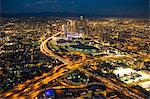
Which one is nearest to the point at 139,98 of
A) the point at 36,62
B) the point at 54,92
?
the point at 54,92

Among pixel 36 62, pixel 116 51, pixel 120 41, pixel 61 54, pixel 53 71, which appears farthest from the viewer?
pixel 120 41

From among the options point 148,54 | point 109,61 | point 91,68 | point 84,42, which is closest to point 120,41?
point 84,42

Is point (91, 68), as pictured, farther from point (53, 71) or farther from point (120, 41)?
point (120, 41)

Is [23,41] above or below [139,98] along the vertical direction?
above

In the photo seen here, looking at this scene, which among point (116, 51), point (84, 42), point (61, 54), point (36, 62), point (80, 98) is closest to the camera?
point (80, 98)

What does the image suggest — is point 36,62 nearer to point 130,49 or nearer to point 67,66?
point 67,66

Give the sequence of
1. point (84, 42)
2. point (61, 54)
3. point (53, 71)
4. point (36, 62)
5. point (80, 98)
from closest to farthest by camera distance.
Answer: point (80, 98)
point (53, 71)
point (36, 62)
point (61, 54)
point (84, 42)

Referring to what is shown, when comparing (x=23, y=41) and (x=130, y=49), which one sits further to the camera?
(x=23, y=41)

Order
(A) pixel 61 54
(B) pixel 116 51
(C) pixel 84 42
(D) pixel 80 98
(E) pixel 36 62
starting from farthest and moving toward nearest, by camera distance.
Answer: (C) pixel 84 42, (B) pixel 116 51, (A) pixel 61 54, (E) pixel 36 62, (D) pixel 80 98

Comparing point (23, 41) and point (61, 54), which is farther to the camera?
point (23, 41)
